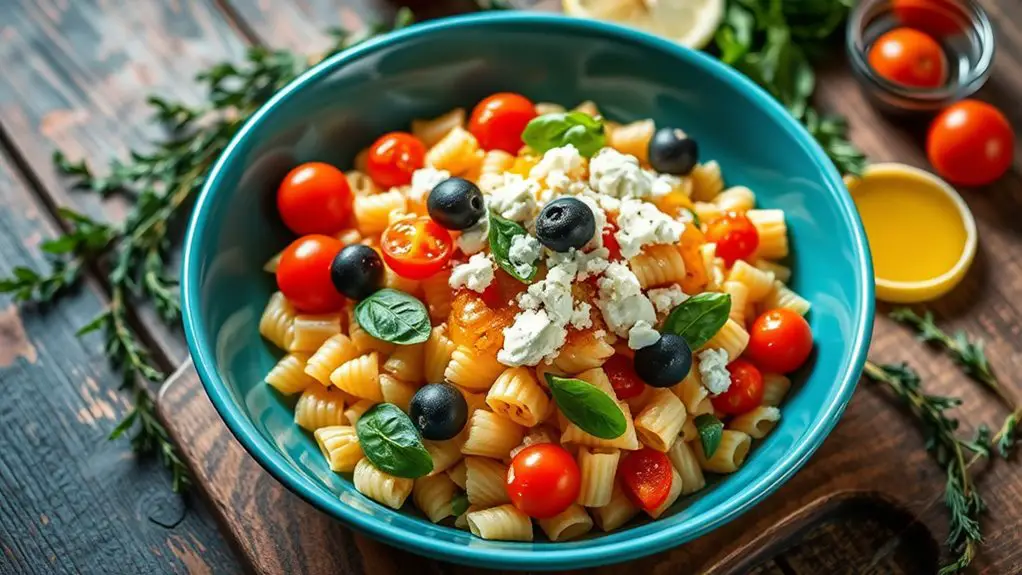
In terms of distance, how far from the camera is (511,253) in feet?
8.17

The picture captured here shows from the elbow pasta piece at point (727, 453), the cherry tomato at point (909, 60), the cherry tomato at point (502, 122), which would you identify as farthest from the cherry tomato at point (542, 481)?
the cherry tomato at point (909, 60)

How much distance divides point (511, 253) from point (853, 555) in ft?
4.49

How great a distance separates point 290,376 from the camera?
2.72m

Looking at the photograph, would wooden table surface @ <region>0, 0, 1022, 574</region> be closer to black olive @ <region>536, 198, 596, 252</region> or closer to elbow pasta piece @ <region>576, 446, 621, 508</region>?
elbow pasta piece @ <region>576, 446, 621, 508</region>

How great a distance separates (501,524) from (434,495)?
0.21 meters

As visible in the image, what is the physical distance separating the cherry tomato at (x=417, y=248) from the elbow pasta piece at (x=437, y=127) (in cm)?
52

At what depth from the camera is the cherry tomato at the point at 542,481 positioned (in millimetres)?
2393

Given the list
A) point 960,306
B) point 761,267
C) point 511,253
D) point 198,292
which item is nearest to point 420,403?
point 511,253

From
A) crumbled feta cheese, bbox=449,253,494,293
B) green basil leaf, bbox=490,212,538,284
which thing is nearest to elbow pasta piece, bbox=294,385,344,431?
crumbled feta cheese, bbox=449,253,494,293

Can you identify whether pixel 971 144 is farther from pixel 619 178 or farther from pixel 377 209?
pixel 377 209

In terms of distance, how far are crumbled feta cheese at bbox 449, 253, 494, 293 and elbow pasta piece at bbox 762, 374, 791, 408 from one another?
845 mm

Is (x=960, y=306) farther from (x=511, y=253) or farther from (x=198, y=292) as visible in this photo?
A: (x=198, y=292)

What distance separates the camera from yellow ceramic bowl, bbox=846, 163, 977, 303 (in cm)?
321

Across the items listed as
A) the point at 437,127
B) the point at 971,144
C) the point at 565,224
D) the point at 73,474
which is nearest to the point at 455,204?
the point at 565,224
